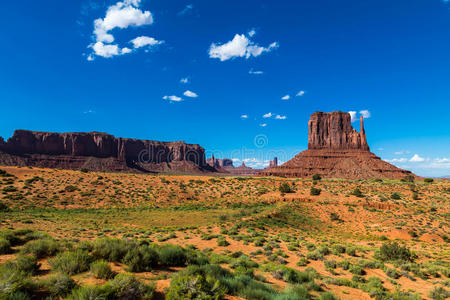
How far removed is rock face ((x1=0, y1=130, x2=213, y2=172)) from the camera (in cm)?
12788

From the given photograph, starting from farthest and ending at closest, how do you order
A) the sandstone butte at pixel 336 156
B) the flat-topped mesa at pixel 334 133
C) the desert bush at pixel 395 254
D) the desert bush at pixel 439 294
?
the flat-topped mesa at pixel 334 133 < the sandstone butte at pixel 336 156 < the desert bush at pixel 395 254 < the desert bush at pixel 439 294

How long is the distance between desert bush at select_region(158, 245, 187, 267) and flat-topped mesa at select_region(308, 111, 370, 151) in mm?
132404

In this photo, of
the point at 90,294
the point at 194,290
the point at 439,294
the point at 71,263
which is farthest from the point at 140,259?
the point at 439,294

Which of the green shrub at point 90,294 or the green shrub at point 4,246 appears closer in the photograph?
the green shrub at point 90,294

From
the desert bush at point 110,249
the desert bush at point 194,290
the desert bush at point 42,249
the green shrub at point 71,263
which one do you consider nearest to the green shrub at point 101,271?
the green shrub at point 71,263

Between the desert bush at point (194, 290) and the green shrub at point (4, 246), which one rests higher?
the green shrub at point (4, 246)

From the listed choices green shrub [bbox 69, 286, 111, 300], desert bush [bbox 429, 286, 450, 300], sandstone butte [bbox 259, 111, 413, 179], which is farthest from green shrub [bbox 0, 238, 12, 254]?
sandstone butte [bbox 259, 111, 413, 179]

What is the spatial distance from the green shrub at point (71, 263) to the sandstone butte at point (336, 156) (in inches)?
3945

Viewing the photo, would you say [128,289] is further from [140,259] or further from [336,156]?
[336,156]

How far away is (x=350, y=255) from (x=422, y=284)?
4.65 m

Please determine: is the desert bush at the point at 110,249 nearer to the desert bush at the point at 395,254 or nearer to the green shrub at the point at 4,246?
the green shrub at the point at 4,246

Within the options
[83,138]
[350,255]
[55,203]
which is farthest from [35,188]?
[83,138]

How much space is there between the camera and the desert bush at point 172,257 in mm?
8766

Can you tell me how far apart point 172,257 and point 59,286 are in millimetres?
4561
